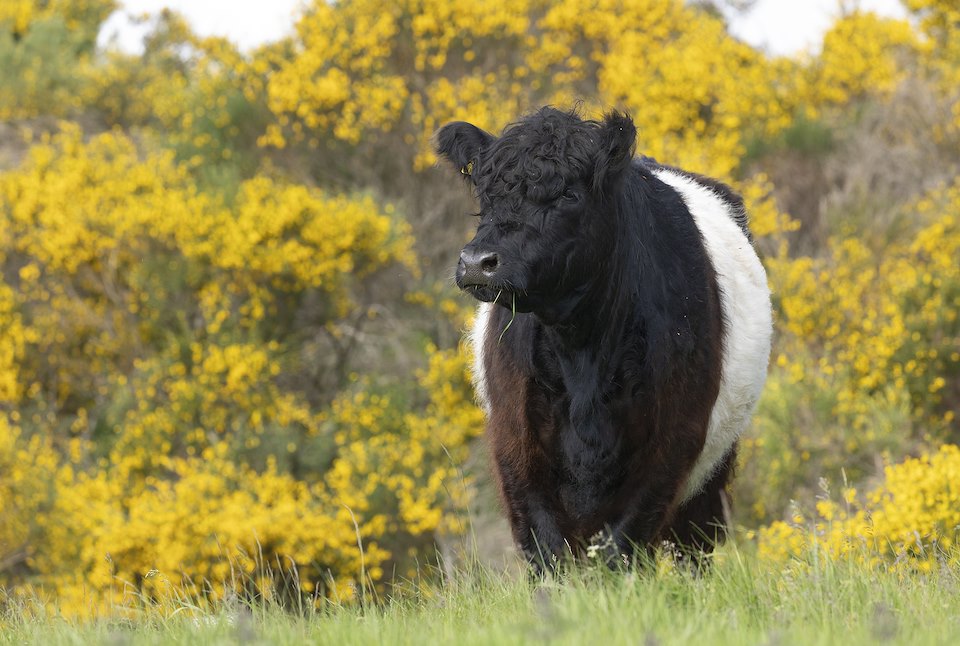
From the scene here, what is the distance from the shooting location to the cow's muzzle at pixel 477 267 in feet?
14.4

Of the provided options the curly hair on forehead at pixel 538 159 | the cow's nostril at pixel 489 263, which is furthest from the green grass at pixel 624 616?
the curly hair on forehead at pixel 538 159

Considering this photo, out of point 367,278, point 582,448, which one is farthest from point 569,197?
point 367,278

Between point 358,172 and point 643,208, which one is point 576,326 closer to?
point 643,208

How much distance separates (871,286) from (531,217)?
10817mm

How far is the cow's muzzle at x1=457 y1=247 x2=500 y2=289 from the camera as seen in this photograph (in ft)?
14.4

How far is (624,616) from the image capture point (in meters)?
3.34

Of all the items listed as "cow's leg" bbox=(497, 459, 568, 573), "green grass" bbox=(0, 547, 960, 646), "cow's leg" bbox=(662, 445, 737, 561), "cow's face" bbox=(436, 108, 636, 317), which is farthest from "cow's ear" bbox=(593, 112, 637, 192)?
"cow's leg" bbox=(662, 445, 737, 561)

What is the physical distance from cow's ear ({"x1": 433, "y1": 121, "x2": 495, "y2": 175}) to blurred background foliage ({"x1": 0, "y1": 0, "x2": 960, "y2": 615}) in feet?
17.2

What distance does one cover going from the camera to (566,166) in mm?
4652

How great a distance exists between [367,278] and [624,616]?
14388mm

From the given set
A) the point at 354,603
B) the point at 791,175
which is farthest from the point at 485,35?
the point at 354,603

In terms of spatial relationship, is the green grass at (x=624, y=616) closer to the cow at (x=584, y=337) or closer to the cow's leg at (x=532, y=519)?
the cow's leg at (x=532, y=519)

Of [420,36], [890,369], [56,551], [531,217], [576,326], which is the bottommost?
[56,551]

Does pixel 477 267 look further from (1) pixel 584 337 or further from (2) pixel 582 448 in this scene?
(2) pixel 582 448
